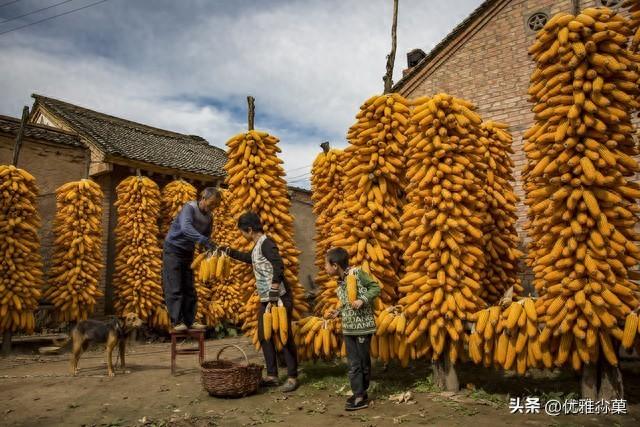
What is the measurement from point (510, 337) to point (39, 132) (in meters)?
11.0

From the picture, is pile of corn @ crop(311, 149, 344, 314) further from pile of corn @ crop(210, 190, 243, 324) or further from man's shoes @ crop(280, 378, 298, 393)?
pile of corn @ crop(210, 190, 243, 324)

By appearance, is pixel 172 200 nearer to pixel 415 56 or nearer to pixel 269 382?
pixel 269 382

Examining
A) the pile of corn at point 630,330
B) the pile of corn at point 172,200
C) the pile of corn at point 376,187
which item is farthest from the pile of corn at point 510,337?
the pile of corn at point 172,200

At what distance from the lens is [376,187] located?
568 cm

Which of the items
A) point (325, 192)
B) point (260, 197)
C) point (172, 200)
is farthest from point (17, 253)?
point (325, 192)

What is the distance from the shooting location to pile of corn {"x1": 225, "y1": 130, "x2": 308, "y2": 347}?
630cm

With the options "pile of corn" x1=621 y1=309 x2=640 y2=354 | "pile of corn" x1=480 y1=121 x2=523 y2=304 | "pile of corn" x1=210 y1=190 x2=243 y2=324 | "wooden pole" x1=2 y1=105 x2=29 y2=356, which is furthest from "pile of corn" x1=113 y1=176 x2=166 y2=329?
"pile of corn" x1=621 y1=309 x2=640 y2=354

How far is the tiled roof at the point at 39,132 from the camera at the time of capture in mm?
10156

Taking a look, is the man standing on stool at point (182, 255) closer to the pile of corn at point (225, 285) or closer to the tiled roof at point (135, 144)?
the pile of corn at point (225, 285)

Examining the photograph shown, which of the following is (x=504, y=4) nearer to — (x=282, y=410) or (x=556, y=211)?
(x=556, y=211)

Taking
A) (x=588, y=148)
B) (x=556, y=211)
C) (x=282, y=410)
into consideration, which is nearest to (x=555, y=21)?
(x=588, y=148)

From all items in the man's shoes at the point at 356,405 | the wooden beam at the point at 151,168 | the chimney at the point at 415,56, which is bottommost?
the man's shoes at the point at 356,405

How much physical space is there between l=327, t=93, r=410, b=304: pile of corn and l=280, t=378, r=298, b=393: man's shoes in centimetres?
140

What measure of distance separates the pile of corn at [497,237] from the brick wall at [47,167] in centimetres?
899
